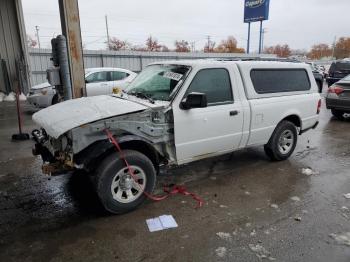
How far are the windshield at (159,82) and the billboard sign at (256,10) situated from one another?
25308 mm

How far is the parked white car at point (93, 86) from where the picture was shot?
428 inches

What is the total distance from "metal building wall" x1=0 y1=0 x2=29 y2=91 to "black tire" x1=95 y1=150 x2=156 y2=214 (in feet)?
43.1

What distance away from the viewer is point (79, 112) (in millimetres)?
3980

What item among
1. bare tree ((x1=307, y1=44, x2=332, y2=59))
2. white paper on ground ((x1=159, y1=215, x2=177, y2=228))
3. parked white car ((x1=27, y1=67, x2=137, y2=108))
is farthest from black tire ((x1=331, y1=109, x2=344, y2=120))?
bare tree ((x1=307, y1=44, x2=332, y2=59))

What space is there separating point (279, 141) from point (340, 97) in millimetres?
5283

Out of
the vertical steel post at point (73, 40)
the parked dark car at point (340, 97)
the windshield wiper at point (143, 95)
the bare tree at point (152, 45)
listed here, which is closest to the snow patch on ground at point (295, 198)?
the windshield wiper at point (143, 95)

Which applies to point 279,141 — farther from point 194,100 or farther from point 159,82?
point 159,82

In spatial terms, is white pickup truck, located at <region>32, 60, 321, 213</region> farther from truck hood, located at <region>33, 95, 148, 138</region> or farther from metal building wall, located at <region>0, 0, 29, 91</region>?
metal building wall, located at <region>0, 0, 29, 91</region>

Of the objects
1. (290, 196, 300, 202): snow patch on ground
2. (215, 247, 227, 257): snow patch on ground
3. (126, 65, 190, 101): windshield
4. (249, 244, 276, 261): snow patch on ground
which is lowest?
(290, 196, 300, 202): snow patch on ground

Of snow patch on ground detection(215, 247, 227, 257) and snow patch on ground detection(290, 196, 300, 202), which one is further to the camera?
snow patch on ground detection(290, 196, 300, 202)

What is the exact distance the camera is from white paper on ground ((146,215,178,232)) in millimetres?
3664

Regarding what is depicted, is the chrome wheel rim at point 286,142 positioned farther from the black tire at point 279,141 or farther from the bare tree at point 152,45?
the bare tree at point 152,45

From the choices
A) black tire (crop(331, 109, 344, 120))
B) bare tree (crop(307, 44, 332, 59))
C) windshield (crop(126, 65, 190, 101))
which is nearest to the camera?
windshield (crop(126, 65, 190, 101))

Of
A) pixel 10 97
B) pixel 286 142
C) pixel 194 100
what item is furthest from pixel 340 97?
pixel 10 97
